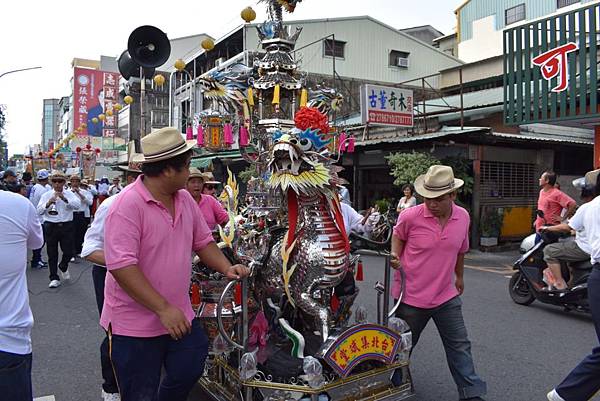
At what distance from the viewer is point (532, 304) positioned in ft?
21.6

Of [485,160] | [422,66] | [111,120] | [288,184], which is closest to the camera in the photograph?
[288,184]

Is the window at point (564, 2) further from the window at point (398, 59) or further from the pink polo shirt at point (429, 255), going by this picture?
the pink polo shirt at point (429, 255)

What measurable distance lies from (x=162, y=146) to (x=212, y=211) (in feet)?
8.54

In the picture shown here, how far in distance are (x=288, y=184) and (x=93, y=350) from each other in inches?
118

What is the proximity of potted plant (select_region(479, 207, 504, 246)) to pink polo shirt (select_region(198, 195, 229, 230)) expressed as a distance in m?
8.19

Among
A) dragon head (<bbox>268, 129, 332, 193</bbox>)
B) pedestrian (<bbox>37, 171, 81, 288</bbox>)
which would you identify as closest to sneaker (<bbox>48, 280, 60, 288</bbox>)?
pedestrian (<bbox>37, 171, 81, 288</bbox>)

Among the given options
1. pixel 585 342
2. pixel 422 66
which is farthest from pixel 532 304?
pixel 422 66

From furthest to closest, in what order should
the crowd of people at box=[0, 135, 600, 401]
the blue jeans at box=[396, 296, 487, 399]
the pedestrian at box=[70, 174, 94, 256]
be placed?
the pedestrian at box=[70, 174, 94, 256] → the blue jeans at box=[396, 296, 487, 399] → the crowd of people at box=[0, 135, 600, 401]

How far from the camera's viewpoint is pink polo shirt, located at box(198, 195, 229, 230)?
4.81 metres

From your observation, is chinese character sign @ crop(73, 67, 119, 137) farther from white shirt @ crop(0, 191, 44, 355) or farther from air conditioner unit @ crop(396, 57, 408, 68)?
white shirt @ crop(0, 191, 44, 355)

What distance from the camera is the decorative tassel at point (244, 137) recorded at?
453cm

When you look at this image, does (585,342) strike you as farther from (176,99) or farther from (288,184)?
(176,99)

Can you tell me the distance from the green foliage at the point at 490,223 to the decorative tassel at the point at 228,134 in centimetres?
811

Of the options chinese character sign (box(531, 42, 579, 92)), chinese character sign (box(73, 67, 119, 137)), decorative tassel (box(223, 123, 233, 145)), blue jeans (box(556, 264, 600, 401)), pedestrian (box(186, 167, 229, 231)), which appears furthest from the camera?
chinese character sign (box(73, 67, 119, 137))
